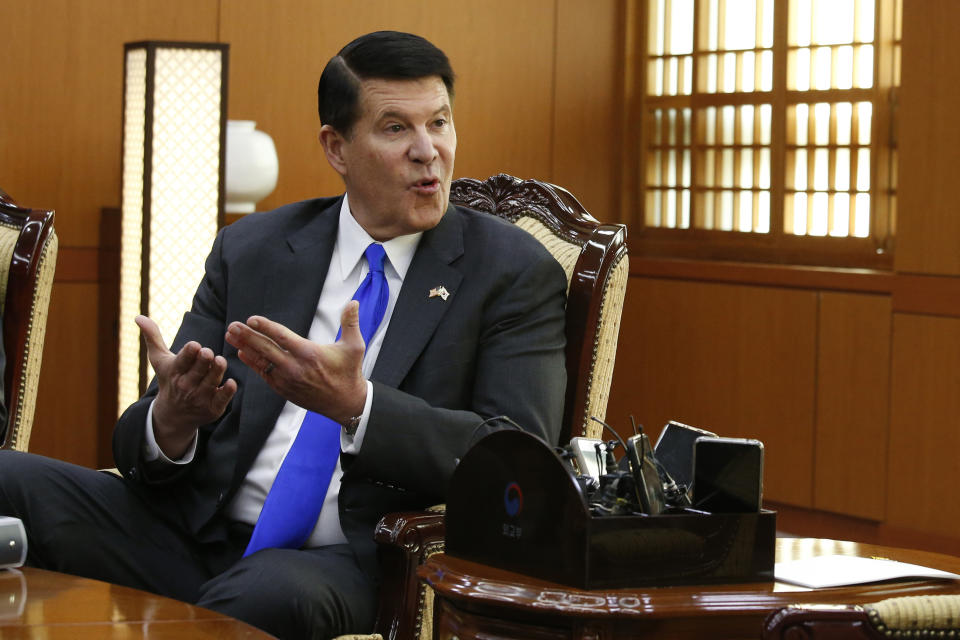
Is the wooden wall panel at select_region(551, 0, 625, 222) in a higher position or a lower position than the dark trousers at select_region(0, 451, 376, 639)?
higher

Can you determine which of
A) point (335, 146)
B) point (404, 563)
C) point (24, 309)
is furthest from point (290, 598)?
point (24, 309)

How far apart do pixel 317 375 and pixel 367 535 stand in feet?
1.10

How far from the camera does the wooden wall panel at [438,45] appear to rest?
16.7 ft

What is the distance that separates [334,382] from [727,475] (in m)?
0.63

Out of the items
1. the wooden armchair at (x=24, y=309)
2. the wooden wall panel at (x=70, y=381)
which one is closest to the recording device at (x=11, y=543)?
the wooden armchair at (x=24, y=309)

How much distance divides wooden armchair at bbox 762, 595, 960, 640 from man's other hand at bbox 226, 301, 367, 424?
2.50 feet

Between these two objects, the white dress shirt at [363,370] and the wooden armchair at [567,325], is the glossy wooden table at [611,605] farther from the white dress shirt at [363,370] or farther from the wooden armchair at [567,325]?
the white dress shirt at [363,370]

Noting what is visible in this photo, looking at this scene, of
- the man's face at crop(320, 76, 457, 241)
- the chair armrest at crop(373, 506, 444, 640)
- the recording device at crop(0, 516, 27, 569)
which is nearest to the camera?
the recording device at crop(0, 516, 27, 569)

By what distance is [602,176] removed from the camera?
612 centimetres

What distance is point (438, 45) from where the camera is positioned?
18.1 feet

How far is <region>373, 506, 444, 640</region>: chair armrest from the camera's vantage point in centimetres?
192

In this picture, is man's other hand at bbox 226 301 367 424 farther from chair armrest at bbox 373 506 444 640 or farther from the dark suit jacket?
chair armrest at bbox 373 506 444 640

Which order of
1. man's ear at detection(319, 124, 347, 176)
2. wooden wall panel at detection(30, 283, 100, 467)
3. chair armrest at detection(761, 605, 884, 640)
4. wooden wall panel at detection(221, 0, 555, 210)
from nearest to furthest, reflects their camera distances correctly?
chair armrest at detection(761, 605, 884, 640) → man's ear at detection(319, 124, 347, 176) → wooden wall panel at detection(30, 283, 100, 467) → wooden wall panel at detection(221, 0, 555, 210)

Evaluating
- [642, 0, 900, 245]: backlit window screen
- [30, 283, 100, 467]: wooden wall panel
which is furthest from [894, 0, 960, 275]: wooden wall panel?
[30, 283, 100, 467]: wooden wall panel
